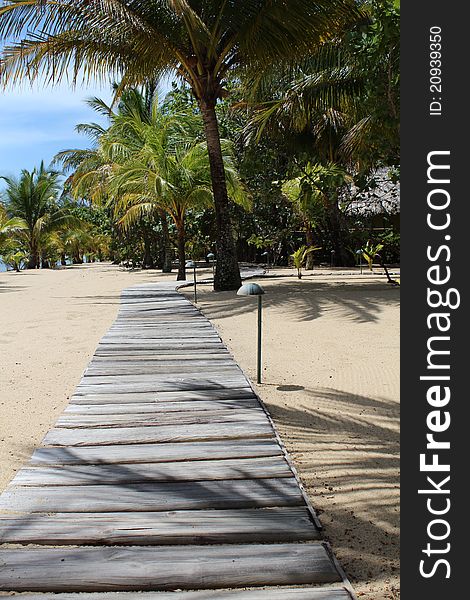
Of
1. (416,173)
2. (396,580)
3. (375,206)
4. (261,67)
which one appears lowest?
(396,580)

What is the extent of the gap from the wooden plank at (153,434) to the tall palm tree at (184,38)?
8062 mm

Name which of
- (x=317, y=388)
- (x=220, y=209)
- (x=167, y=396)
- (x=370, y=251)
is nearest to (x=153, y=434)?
(x=167, y=396)

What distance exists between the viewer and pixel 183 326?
8172 millimetres

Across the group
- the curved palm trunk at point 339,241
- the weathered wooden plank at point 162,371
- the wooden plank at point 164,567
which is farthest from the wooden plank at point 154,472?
the curved palm trunk at point 339,241

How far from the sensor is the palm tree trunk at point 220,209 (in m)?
12.5

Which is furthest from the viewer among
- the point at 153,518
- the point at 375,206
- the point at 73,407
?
the point at 375,206

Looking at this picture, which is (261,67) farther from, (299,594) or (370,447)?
(299,594)

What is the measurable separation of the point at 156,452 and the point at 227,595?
1419mm

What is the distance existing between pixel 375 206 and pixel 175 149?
9.01m

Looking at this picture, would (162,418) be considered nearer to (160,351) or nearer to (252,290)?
(252,290)

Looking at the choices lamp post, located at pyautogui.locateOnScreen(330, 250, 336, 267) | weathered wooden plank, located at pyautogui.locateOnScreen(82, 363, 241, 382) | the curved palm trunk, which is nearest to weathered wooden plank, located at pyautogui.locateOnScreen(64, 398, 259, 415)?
weathered wooden plank, located at pyautogui.locateOnScreen(82, 363, 241, 382)

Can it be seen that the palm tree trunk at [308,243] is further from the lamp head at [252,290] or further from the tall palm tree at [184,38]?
the lamp head at [252,290]

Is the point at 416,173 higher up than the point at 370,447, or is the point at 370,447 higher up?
the point at 416,173

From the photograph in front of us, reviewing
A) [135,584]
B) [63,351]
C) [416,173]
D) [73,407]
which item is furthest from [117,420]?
[63,351]
